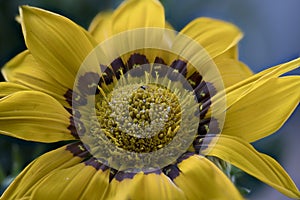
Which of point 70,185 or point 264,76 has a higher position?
point 264,76

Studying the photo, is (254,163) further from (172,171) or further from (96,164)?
(96,164)

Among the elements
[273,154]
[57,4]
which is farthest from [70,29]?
[273,154]

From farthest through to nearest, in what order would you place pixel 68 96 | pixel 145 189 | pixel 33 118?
pixel 68 96 < pixel 33 118 < pixel 145 189

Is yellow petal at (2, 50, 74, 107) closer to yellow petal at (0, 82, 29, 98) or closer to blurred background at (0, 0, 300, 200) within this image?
yellow petal at (0, 82, 29, 98)

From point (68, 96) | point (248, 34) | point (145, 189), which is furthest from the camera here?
point (248, 34)

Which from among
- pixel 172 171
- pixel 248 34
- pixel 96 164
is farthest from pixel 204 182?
pixel 248 34

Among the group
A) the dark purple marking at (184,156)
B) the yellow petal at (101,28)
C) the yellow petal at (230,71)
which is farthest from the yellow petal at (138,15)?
the dark purple marking at (184,156)

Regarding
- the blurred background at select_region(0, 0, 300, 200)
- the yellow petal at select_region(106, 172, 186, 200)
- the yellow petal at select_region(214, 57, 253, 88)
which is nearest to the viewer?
the yellow petal at select_region(106, 172, 186, 200)

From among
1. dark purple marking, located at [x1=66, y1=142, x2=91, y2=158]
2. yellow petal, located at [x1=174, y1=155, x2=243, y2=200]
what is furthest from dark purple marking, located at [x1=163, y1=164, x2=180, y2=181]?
dark purple marking, located at [x1=66, y1=142, x2=91, y2=158]
